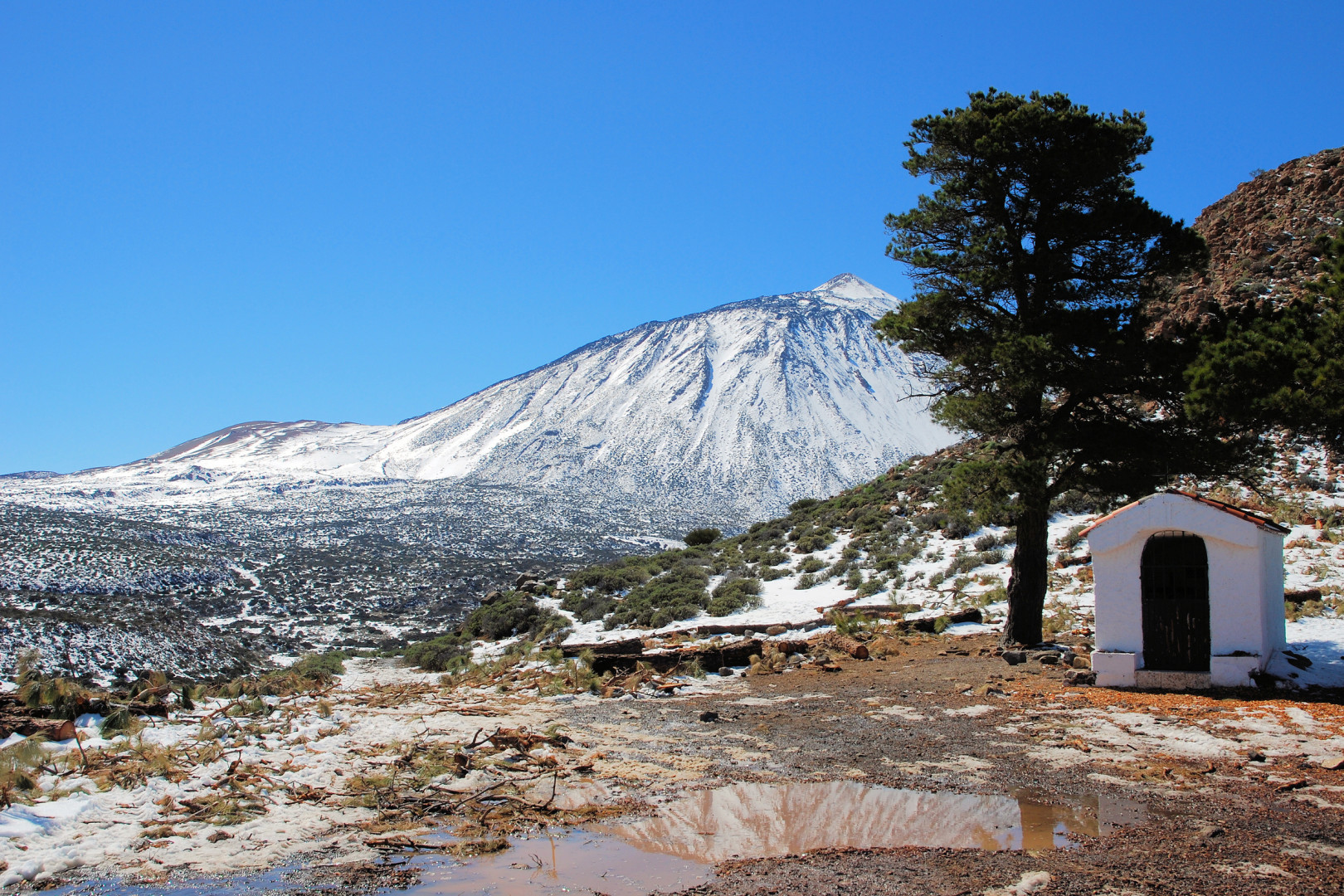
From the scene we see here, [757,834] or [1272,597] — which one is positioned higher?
[1272,597]

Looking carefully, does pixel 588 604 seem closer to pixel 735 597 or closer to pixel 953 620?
pixel 735 597

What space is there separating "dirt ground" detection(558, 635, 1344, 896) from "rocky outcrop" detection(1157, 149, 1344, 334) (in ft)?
53.0

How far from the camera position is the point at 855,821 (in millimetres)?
5684

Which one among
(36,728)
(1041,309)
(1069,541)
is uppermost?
(1041,309)

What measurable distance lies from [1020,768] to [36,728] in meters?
7.88

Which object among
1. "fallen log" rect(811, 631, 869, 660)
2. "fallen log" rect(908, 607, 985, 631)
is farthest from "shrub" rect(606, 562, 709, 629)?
"fallen log" rect(908, 607, 985, 631)

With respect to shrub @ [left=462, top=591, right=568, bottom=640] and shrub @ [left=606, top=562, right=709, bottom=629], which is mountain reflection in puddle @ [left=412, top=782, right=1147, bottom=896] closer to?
shrub @ [left=606, top=562, right=709, bottom=629]

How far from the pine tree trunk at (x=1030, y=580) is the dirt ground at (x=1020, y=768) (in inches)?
35.6

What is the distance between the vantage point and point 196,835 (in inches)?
209

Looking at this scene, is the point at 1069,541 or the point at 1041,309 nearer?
the point at 1041,309

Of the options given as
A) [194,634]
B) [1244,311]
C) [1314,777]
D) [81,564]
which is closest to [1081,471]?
[1244,311]

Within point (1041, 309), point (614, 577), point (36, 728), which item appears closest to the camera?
point (36, 728)

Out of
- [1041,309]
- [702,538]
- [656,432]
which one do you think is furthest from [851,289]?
[1041,309]

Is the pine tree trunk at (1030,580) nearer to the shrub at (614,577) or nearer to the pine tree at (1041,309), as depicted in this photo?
the pine tree at (1041,309)
